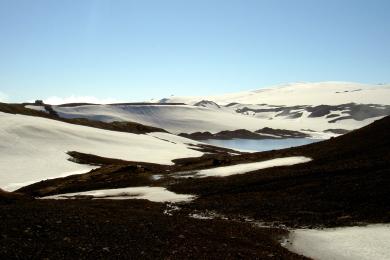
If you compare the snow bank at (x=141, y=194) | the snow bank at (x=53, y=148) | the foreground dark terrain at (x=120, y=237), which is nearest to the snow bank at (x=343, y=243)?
the foreground dark terrain at (x=120, y=237)

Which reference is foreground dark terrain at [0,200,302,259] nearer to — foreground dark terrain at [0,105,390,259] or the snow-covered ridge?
foreground dark terrain at [0,105,390,259]

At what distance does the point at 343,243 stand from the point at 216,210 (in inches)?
508

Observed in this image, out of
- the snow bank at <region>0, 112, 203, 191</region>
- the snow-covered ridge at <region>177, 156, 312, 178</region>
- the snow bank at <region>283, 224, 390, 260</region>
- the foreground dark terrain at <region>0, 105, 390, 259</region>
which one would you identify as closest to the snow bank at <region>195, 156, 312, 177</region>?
the snow-covered ridge at <region>177, 156, 312, 178</region>

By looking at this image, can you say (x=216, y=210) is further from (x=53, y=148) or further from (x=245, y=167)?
(x=53, y=148)

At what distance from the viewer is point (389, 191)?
1417 inches

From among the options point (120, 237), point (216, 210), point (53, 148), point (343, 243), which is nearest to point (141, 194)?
point (216, 210)

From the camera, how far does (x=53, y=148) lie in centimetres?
9306

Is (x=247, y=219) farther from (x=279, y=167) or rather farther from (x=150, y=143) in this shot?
(x=150, y=143)

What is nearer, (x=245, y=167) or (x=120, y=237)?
(x=120, y=237)

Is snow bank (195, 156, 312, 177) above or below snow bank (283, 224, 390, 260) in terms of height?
above

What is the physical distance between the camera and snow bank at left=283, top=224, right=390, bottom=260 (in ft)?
84.9

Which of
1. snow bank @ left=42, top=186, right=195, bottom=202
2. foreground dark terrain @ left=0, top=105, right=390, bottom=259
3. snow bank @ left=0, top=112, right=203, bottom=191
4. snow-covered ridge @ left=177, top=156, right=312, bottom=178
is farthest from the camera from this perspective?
snow bank @ left=0, top=112, right=203, bottom=191

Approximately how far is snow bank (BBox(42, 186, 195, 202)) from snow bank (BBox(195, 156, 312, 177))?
8207 millimetres

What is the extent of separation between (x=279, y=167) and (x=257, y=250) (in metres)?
30.1
